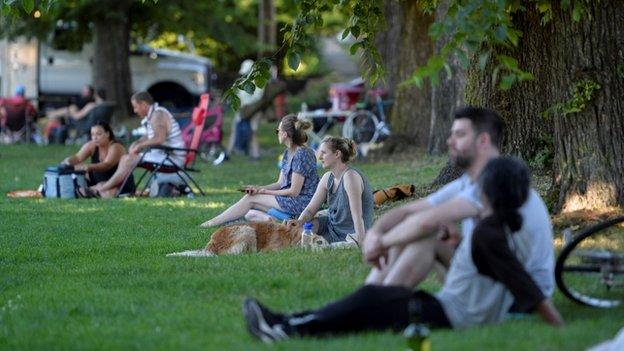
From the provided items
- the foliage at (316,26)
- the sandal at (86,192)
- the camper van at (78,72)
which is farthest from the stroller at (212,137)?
the foliage at (316,26)

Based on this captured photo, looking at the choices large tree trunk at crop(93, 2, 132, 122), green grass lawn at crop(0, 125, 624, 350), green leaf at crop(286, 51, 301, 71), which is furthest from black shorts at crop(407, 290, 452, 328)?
large tree trunk at crop(93, 2, 132, 122)

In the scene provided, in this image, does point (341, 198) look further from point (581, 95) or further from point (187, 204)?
point (187, 204)

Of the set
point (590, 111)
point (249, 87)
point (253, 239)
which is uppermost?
point (249, 87)

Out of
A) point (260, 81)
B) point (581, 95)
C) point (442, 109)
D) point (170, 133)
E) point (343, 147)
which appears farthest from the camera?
point (442, 109)

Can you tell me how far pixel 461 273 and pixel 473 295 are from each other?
0.13m

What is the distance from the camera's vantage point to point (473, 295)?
721cm

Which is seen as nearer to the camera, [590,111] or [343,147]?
[590,111]

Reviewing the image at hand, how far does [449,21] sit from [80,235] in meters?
5.96

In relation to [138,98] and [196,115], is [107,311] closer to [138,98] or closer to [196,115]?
[138,98]

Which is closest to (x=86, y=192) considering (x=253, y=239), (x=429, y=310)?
(x=253, y=239)

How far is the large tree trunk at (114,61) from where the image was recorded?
3378 centimetres

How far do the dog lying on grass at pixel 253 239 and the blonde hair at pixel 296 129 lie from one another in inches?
58.2

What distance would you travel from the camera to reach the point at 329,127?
94.4 ft

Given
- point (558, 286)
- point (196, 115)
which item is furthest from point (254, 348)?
point (196, 115)
